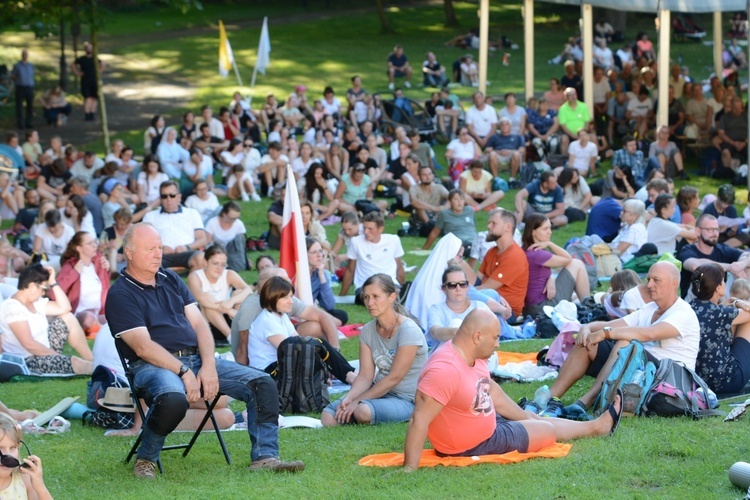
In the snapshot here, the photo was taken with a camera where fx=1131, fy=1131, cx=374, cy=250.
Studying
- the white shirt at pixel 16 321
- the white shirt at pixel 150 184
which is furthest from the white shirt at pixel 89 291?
the white shirt at pixel 150 184

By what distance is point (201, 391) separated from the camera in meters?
6.80

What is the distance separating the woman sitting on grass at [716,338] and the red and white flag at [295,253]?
4119 millimetres

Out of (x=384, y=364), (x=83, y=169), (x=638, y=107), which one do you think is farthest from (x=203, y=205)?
(x=638, y=107)

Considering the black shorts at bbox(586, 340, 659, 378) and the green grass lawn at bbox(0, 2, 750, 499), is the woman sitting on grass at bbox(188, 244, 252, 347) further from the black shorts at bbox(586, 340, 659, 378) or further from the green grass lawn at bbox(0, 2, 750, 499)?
the black shorts at bbox(586, 340, 659, 378)

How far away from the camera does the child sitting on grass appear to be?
5680 millimetres

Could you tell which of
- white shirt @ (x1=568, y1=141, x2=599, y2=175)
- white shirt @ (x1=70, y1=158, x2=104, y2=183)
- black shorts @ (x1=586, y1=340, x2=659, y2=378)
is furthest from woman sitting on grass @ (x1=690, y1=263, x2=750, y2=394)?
white shirt @ (x1=70, y1=158, x2=104, y2=183)

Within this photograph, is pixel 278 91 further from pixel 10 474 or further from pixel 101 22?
pixel 10 474

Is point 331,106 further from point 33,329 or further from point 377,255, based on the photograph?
point 33,329

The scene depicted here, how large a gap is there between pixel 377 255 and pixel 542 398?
5551 millimetres

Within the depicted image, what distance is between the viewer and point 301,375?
8.66 metres

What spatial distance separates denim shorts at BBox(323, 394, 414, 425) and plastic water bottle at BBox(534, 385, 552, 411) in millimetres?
898

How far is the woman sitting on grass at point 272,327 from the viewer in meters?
8.76

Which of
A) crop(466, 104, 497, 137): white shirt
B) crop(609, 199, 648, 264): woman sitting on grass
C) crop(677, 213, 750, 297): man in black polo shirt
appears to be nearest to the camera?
crop(677, 213, 750, 297): man in black polo shirt

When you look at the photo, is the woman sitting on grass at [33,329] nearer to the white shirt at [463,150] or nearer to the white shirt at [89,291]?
the white shirt at [89,291]
